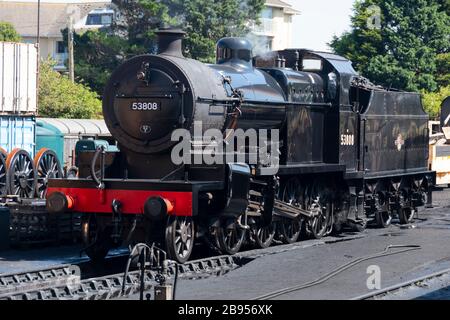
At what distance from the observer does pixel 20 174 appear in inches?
795

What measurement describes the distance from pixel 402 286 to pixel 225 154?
352cm

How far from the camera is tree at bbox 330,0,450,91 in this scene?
4441 centimetres

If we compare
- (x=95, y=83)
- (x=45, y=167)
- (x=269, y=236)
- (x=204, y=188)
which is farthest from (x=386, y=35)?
(x=204, y=188)

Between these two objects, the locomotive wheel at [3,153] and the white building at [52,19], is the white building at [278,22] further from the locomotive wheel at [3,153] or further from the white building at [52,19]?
the locomotive wheel at [3,153]

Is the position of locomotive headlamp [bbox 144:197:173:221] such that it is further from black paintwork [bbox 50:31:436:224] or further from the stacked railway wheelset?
the stacked railway wheelset

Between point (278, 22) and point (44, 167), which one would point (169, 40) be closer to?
point (44, 167)

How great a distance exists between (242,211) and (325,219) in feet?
14.1

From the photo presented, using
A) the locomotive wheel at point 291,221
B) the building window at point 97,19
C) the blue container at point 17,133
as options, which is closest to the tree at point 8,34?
the building window at point 97,19

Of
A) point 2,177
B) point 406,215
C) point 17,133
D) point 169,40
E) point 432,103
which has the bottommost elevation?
point 406,215

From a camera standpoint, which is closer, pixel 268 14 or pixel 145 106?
pixel 145 106

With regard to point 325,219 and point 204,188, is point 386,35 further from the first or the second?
point 204,188

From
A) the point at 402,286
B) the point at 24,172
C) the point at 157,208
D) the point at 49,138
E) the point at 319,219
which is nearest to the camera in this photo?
the point at 402,286

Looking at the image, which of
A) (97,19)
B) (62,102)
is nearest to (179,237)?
(62,102)

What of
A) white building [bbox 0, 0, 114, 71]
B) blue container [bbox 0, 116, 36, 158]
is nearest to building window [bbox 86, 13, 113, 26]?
white building [bbox 0, 0, 114, 71]
